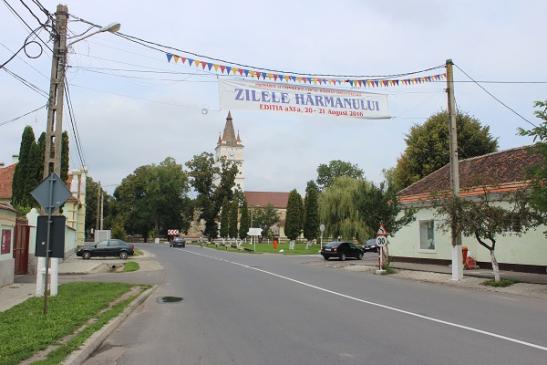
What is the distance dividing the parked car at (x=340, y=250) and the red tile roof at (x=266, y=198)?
10953cm

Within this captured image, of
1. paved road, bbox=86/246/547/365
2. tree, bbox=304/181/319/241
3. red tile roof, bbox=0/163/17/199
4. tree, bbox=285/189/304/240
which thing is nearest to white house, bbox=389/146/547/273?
paved road, bbox=86/246/547/365

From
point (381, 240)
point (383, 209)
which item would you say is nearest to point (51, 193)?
point (381, 240)

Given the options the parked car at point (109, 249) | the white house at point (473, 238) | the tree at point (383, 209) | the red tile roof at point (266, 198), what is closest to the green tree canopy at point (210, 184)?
the red tile roof at point (266, 198)

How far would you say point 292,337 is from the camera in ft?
28.7

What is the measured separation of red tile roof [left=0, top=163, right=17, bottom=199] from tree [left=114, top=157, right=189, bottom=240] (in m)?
52.4

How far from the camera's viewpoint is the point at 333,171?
4488 inches

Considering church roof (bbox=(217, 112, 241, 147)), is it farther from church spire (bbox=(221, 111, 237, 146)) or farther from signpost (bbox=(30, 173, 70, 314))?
signpost (bbox=(30, 173, 70, 314))

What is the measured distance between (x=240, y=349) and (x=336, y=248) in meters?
28.0

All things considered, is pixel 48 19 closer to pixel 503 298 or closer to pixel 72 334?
pixel 72 334

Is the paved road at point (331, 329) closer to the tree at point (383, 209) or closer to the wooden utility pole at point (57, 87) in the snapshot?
the wooden utility pole at point (57, 87)

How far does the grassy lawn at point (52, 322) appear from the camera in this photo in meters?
7.17

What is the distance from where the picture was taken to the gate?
20250 millimetres

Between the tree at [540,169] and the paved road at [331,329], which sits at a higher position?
the tree at [540,169]

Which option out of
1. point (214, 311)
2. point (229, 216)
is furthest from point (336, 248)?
point (229, 216)
